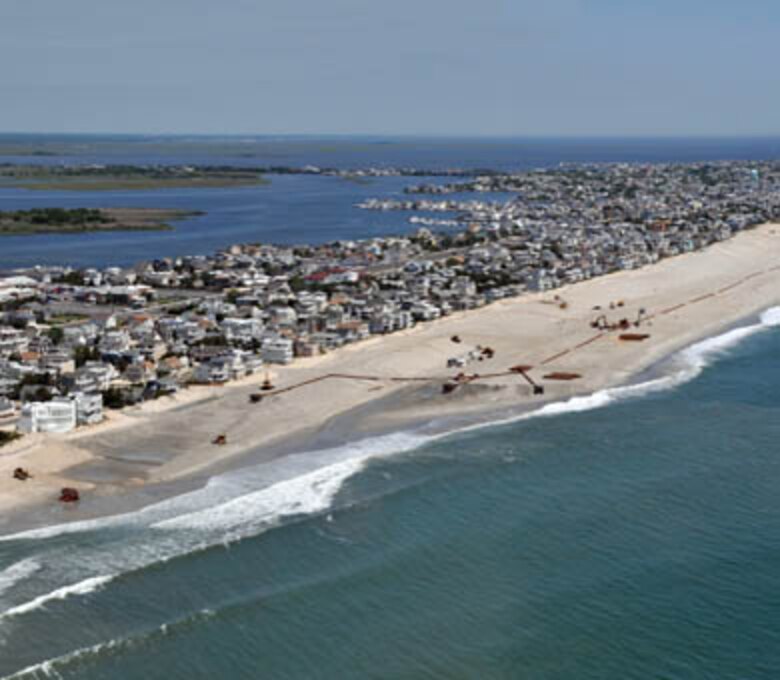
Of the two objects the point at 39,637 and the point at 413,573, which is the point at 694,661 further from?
the point at 39,637

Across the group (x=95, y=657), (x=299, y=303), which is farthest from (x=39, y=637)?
(x=299, y=303)

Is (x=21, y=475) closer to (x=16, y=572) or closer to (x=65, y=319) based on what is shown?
(x=16, y=572)

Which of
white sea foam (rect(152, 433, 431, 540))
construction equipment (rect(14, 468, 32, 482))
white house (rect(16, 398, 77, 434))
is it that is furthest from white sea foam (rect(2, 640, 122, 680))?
white house (rect(16, 398, 77, 434))

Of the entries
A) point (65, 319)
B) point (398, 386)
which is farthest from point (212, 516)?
point (65, 319)

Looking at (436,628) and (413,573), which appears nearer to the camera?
(436,628)

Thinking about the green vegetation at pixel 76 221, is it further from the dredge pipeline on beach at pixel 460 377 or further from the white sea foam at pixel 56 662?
the white sea foam at pixel 56 662
